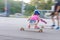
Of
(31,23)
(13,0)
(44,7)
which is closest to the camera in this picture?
(31,23)

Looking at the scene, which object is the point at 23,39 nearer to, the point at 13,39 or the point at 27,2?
the point at 13,39

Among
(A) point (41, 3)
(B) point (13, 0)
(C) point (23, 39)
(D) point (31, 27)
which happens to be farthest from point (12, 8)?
(C) point (23, 39)

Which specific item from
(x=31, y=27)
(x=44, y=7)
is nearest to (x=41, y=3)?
(x=44, y=7)

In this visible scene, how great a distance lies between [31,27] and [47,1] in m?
33.1

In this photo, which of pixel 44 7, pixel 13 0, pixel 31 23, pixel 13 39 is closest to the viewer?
pixel 13 39

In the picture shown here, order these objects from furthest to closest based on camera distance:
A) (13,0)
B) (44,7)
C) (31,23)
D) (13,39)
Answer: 1. (13,0)
2. (44,7)
3. (31,23)
4. (13,39)

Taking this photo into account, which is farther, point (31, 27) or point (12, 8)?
point (12, 8)

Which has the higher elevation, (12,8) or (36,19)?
(36,19)

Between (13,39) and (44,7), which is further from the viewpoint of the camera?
(44,7)

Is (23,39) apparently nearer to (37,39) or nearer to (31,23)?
(37,39)

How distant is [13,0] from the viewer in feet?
148

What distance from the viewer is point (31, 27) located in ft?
32.9

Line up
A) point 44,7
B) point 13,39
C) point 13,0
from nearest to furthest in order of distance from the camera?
point 13,39 → point 44,7 → point 13,0

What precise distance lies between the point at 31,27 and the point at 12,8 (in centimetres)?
3491
